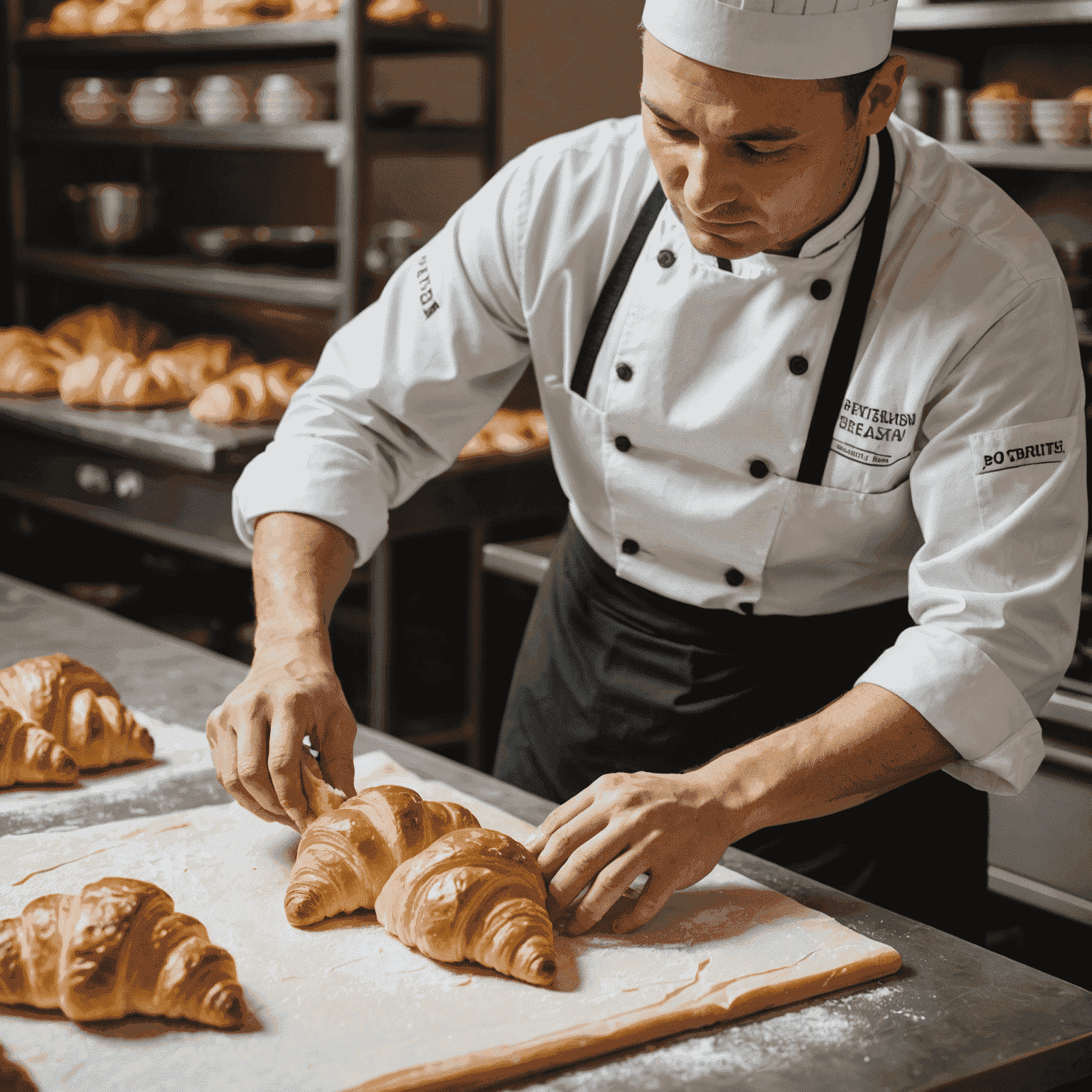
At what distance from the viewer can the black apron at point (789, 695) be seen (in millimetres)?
1584

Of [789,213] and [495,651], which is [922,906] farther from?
[495,651]

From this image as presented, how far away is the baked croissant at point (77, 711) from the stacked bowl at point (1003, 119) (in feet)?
6.40

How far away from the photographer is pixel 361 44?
3209mm

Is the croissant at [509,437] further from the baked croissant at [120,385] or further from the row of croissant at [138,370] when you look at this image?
the baked croissant at [120,385]

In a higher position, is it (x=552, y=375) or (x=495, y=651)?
(x=552, y=375)

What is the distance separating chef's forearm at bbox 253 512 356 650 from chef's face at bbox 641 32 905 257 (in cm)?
54

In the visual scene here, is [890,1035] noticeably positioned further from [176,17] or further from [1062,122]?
[176,17]

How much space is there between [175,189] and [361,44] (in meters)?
1.70

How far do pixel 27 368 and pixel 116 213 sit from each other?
0.59 m

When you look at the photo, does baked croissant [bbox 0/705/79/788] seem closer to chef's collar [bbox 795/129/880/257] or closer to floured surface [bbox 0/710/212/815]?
floured surface [bbox 0/710/212/815]

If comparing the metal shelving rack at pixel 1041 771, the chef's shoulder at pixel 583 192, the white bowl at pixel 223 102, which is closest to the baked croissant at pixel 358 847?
the chef's shoulder at pixel 583 192

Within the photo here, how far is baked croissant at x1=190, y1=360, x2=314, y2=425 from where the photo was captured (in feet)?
11.0

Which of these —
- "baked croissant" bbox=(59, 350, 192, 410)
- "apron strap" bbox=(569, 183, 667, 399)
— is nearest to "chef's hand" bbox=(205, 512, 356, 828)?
"apron strap" bbox=(569, 183, 667, 399)

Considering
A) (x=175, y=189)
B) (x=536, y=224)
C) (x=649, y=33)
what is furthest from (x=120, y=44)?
(x=649, y=33)
